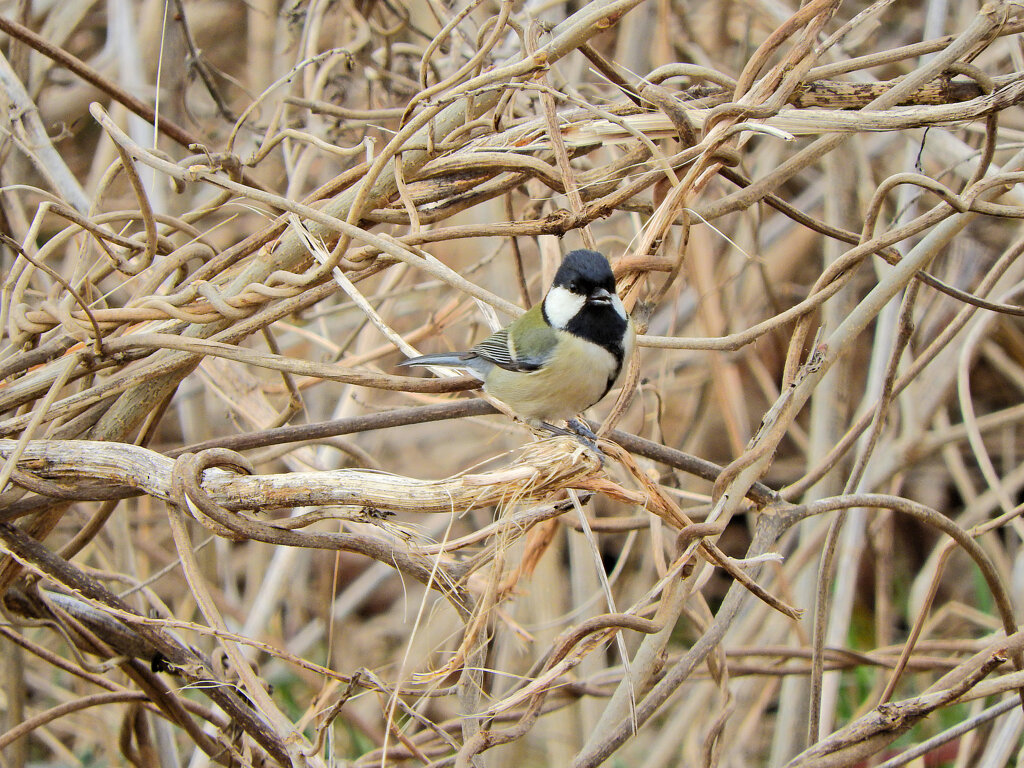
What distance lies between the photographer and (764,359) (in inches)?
151

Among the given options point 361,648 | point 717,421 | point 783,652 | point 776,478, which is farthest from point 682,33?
point 361,648

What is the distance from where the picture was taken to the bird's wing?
7.43 feet

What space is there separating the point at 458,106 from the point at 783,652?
147 cm

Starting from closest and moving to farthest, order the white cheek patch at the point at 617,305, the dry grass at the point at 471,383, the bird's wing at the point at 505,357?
the dry grass at the point at 471,383
the white cheek patch at the point at 617,305
the bird's wing at the point at 505,357

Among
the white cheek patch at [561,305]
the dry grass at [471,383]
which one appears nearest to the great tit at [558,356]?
the white cheek patch at [561,305]

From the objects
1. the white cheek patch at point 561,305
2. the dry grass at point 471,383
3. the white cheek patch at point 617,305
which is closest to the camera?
the dry grass at point 471,383

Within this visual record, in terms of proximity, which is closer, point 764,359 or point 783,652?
point 783,652

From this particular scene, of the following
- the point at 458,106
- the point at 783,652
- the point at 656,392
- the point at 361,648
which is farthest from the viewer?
the point at 361,648

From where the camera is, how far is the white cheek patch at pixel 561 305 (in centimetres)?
203

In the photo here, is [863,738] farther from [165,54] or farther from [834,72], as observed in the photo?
[165,54]

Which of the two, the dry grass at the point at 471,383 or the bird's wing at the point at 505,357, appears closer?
the dry grass at the point at 471,383

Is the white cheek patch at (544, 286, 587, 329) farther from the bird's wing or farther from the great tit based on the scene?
the bird's wing

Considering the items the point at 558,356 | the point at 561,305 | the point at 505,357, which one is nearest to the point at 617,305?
the point at 561,305

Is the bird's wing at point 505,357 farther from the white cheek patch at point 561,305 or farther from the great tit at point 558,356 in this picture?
the white cheek patch at point 561,305
